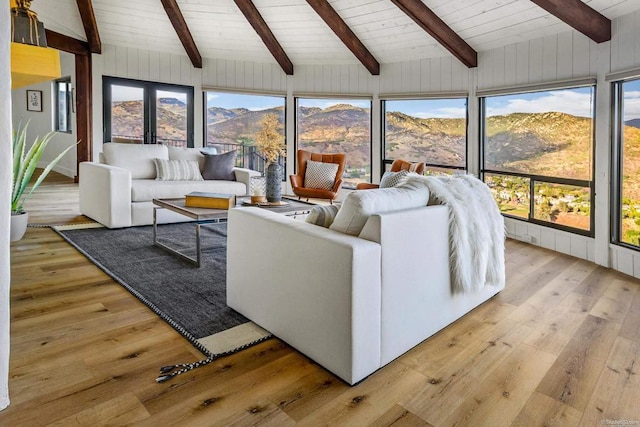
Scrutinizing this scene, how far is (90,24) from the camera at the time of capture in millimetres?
6648

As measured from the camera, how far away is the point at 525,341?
2334 mm

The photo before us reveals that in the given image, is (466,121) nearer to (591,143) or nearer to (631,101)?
(591,143)

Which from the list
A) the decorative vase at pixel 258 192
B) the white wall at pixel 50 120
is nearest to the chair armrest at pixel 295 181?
the decorative vase at pixel 258 192

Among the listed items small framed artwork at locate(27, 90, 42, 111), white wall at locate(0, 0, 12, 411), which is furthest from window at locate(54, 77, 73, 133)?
white wall at locate(0, 0, 12, 411)

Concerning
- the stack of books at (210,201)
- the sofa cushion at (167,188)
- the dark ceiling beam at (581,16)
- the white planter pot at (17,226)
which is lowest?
the white planter pot at (17,226)

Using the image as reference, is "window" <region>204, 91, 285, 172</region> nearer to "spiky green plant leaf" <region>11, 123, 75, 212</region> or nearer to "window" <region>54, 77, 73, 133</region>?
"window" <region>54, 77, 73, 133</region>

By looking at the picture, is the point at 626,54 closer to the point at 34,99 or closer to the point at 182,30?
the point at 182,30

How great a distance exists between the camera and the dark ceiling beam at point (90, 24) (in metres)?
6.38

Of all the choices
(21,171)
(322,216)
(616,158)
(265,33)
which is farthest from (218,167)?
(616,158)

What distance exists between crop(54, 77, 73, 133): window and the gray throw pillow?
16.1 feet

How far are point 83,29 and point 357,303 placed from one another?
7.17 metres

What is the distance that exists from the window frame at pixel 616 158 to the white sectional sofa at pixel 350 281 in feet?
7.52

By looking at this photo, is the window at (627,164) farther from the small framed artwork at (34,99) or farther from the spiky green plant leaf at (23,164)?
the small framed artwork at (34,99)

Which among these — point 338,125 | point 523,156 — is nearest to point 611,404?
point 523,156
